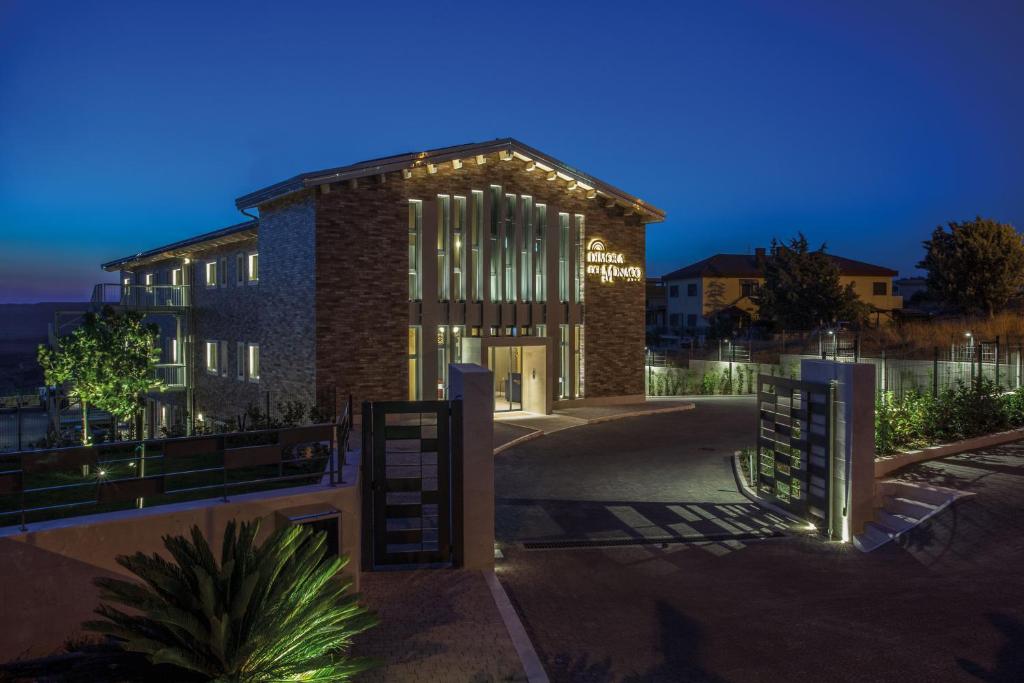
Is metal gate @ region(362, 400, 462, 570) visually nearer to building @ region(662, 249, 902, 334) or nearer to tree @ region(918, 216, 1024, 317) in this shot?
tree @ region(918, 216, 1024, 317)

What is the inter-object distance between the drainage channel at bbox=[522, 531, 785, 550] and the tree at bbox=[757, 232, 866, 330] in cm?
3628

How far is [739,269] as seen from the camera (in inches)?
2410

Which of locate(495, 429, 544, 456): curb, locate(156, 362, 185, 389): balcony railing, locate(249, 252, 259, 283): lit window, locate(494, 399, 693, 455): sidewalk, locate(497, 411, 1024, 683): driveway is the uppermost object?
locate(249, 252, 259, 283): lit window

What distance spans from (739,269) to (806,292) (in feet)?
55.5

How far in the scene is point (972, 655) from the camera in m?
6.70

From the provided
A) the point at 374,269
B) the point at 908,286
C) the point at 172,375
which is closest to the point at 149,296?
the point at 172,375

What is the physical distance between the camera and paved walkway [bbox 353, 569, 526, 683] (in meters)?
6.29

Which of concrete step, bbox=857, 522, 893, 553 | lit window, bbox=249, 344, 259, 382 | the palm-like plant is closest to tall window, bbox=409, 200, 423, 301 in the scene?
lit window, bbox=249, 344, 259, 382

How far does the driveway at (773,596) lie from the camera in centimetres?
663

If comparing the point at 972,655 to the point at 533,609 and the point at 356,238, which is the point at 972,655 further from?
the point at 356,238

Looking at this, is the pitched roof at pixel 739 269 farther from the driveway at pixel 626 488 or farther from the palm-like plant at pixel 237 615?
the palm-like plant at pixel 237 615

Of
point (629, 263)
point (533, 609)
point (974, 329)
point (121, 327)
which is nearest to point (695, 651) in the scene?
point (533, 609)

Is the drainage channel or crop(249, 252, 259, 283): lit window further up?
crop(249, 252, 259, 283): lit window

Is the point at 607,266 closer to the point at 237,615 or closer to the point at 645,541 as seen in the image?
the point at 645,541
